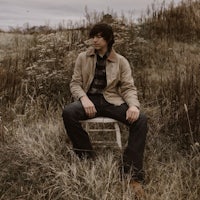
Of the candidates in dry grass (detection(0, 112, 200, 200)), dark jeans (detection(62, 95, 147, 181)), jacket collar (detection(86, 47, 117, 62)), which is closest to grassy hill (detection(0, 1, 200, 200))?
dry grass (detection(0, 112, 200, 200))

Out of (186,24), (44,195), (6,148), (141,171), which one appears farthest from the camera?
(186,24)

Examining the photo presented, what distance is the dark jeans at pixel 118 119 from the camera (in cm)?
381

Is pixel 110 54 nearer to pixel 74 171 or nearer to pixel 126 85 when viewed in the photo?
pixel 126 85

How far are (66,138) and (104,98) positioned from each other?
0.54 metres

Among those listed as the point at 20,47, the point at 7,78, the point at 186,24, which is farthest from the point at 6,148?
the point at 186,24

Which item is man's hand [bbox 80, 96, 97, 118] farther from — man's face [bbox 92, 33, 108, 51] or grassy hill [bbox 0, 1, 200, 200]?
man's face [bbox 92, 33, 108, 51]

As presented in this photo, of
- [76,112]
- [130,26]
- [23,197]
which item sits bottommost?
[23,197]

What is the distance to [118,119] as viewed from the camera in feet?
13.4

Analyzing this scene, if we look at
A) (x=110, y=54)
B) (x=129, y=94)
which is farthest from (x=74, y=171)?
(x=110, y=54)

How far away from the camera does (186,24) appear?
8305mm

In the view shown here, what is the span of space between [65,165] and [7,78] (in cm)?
230

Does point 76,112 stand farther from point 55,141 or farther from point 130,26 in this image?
point 130,26

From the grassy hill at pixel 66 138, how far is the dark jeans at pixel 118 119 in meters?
0.12

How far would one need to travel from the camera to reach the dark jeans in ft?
12.5
